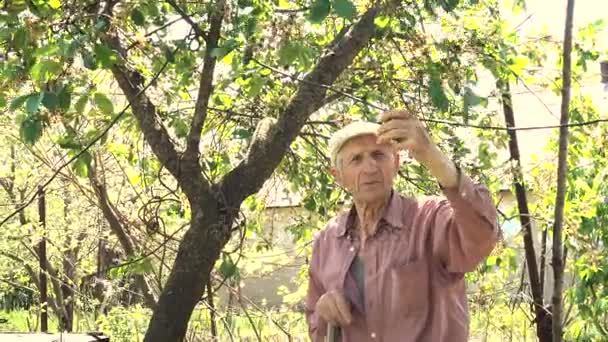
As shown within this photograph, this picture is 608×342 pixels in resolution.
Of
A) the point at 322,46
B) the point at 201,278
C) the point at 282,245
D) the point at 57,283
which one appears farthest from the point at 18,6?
the point at 57,283

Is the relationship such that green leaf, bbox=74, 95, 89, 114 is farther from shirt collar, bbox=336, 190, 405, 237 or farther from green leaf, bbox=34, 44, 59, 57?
shirt collar, bbox=336, 190, 405, 237

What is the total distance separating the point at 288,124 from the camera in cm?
337

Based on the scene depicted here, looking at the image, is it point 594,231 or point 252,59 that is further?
point 594,231

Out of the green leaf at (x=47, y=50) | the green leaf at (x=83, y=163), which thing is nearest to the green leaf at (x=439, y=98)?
the green leaf at (x=47, y=50)

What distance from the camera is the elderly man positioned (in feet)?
5.38

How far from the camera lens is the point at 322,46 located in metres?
3.78

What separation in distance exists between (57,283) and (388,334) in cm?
551

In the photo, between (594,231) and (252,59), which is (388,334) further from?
(594,231)

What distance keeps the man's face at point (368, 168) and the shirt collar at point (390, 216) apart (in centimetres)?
3

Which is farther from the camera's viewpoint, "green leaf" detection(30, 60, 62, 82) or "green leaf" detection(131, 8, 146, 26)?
"green leaf" detection(131, 8, 146, 26)

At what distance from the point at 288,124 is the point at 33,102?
1.29 metres

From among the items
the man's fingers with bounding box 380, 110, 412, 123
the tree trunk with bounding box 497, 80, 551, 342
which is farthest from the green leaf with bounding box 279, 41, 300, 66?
the tree trunk with bounding box 497, 80, 551, 342

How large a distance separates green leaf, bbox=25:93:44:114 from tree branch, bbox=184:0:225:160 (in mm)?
723

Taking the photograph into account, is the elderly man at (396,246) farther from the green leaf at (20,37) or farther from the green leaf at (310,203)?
the green leaf at (310,203)
